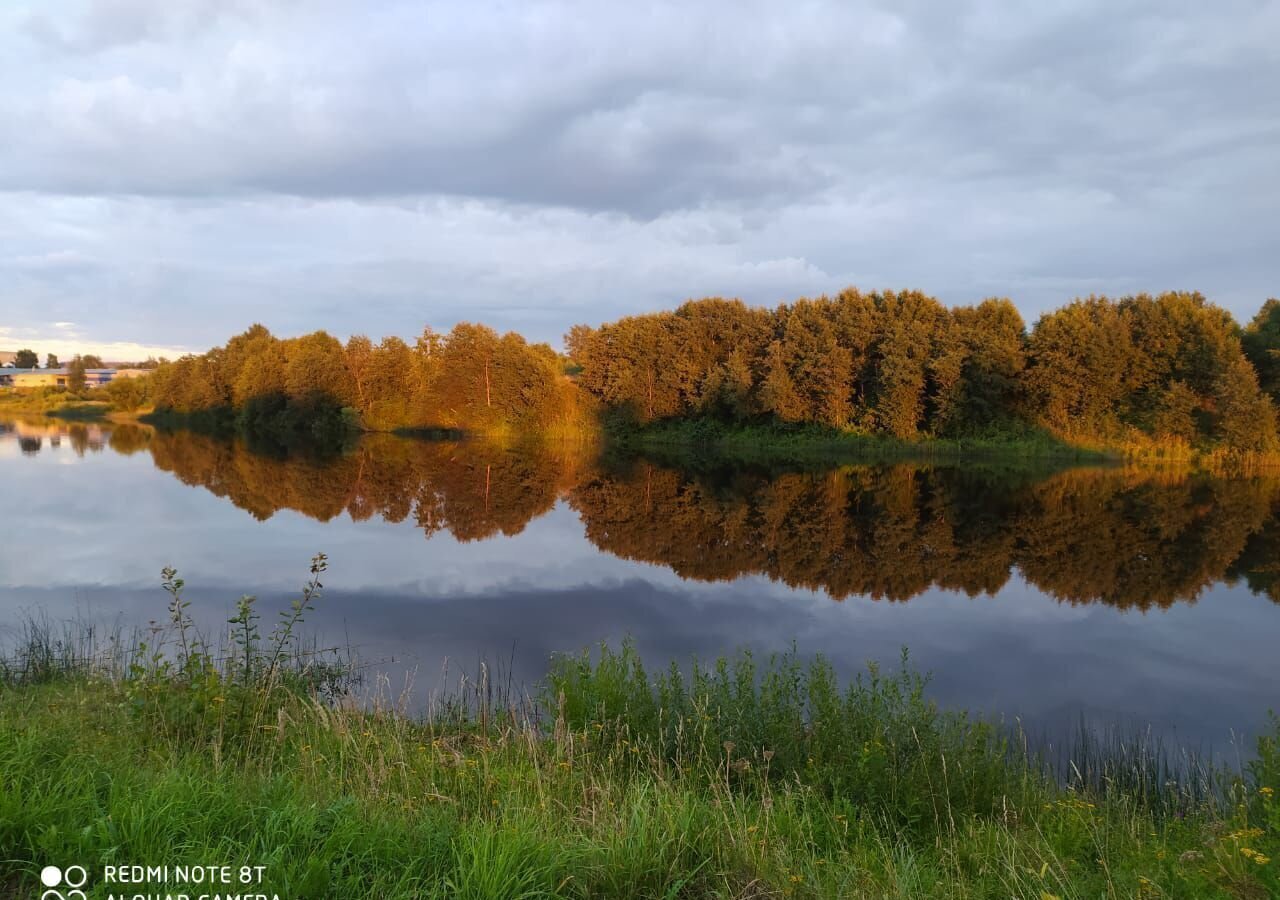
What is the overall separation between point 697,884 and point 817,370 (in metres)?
42.0

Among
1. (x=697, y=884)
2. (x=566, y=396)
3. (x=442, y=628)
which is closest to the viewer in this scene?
(x=697, y=884)

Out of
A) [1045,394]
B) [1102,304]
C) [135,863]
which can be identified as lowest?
[135,863]

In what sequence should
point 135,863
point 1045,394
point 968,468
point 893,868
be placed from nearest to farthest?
point 135,863
point 893,868
point 968,468
point 1045,394

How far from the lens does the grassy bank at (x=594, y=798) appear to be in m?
3.48

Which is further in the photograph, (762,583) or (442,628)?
(762,583)

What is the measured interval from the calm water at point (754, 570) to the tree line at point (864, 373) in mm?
8053

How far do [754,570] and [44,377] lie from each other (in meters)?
155

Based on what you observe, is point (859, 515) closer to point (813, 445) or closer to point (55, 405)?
point (813, 445)

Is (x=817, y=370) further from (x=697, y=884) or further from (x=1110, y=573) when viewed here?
(x=697, y=884)

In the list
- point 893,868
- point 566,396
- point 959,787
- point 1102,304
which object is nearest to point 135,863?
point 893,868

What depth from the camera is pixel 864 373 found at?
1766 inches

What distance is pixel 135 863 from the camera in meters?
3.33

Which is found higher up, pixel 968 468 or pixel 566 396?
pixel 566 396

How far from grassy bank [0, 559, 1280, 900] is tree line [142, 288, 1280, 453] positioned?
36.1 meters
